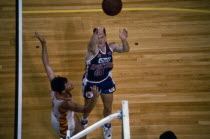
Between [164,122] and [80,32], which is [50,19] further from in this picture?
[164,122]

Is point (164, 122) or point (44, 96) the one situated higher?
point (44, 96)

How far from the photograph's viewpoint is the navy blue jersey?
4.64 metres

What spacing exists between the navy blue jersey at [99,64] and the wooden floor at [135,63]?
1.26 meters

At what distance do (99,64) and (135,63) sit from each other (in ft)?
6.07

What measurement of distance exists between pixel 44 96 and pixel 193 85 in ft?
11.4

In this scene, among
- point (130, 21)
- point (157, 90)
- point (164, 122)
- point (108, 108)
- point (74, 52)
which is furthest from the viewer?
point (130, 21)

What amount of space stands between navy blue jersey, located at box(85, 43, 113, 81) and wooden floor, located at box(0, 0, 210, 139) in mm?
1262

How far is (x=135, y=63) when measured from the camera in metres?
6.29

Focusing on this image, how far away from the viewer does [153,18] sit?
273 inches

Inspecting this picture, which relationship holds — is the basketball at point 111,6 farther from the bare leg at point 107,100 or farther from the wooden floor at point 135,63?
the bare leg at point 107,100

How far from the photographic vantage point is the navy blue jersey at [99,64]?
4642 millimetres

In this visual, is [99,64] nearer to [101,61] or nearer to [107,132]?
[101,61]

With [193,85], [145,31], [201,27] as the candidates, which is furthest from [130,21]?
[193,85]

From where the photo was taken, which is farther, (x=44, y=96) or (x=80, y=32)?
(x=80, y=32)
